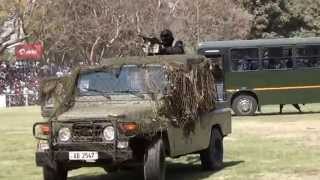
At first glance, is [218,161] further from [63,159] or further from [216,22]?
[216,22]

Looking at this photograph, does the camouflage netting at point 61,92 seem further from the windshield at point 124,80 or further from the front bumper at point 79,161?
the front bumper at point 79,161

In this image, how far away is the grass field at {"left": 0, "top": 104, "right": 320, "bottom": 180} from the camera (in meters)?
12.4

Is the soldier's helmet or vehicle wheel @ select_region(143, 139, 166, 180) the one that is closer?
vehicle wheel @ select_region(143, 139, 166, 180)

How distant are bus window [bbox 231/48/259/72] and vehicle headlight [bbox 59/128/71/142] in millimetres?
18614

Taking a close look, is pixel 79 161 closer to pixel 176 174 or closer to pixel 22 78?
pixel 176 174

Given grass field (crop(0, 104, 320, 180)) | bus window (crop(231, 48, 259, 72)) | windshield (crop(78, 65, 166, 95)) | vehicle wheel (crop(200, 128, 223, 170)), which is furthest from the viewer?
bus window (crop(231, 48, 259, 72))

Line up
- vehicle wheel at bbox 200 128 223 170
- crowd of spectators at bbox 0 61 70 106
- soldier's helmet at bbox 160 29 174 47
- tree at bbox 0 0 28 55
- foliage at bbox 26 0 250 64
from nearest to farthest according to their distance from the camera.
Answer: vehicle wheel at bbox 200 128 223 170
soldier's helmet at bbox 160 29 174 47
tree at bbox 0 0 28 55
foliage at bbox 26 0 250 64
crowd of spectators at bbox 0 61 70 106

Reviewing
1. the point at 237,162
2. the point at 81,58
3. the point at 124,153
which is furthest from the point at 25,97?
the point at 124,153

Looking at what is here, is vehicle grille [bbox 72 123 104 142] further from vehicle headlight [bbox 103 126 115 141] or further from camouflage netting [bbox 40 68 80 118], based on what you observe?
camouflage netting [bbox 40 68 80 118]

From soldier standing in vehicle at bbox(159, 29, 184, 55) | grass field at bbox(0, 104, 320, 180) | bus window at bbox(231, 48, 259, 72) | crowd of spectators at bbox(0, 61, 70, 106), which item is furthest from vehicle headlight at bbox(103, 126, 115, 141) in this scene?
crowd of spectators at bbox(0, 61, 70, 106)

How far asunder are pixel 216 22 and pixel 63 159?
133ft

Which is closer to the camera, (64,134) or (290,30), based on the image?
(64,134)

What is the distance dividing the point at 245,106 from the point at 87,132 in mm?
18221

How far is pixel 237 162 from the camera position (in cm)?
1401
